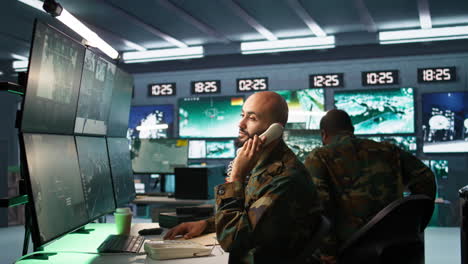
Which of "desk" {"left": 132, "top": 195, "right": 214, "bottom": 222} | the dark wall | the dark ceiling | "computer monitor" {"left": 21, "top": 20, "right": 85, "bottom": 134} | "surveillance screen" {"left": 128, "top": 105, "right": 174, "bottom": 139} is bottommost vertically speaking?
"desk" {"left": 132, "top": 195, "right": 214, "bottom": 222}

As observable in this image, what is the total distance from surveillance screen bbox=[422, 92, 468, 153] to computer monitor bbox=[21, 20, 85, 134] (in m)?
6.11

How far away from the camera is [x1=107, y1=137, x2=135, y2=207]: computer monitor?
8.08ft

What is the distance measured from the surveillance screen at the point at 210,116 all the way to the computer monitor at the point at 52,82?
5793 mm

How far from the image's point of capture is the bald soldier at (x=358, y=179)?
2484mm

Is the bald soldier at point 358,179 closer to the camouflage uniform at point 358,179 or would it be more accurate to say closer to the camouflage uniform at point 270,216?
the camouflage uniform at point 358,179

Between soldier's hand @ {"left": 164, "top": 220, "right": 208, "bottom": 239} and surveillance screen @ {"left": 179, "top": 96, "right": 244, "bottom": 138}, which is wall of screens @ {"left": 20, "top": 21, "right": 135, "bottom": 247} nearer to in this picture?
soldier's hand @ {"left": 164, "top": 220, "right": 208, "bottom": 239}

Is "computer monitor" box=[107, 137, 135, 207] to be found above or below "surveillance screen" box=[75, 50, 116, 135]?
below

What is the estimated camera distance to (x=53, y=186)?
1.66 meters

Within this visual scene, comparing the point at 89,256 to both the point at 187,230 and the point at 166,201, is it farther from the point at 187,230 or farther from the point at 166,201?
the point at 166,201

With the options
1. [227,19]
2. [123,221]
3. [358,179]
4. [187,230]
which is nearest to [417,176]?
[358,179]

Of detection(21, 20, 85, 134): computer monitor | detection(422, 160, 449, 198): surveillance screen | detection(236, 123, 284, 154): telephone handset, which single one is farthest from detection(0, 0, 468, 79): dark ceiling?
detection(236, 123, 284, 154): telephone handset

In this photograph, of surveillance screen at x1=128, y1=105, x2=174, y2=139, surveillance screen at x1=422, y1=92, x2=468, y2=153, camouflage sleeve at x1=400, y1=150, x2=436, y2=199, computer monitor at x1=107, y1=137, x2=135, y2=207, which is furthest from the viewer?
surveillance screen at x1=128, y1=105, x2=174, y2=139

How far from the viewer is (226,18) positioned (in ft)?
19.4

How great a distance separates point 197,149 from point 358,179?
5681mm
